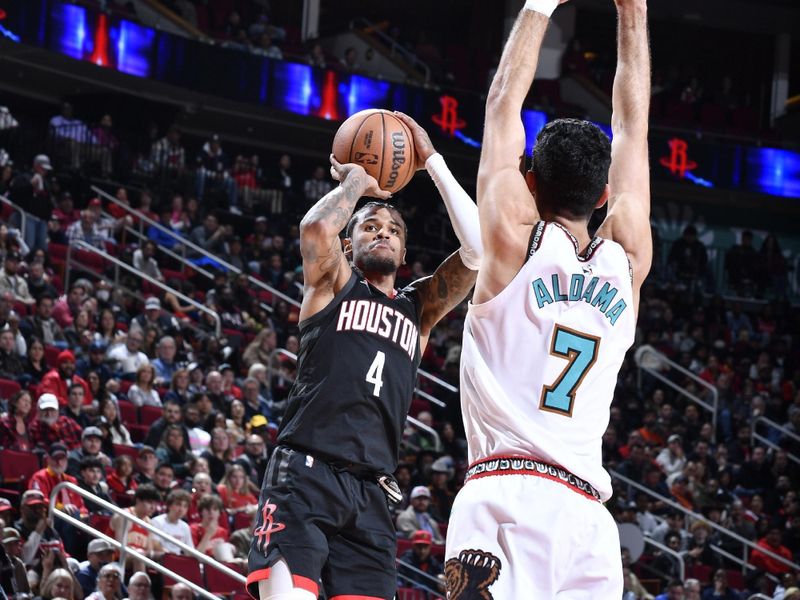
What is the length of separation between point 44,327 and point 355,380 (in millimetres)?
8163

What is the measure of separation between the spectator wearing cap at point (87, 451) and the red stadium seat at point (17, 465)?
0.96 feet

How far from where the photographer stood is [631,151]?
11.7 feet

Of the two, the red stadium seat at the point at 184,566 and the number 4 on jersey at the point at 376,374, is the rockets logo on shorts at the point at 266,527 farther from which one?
the red stadium seat at the point at 184,566

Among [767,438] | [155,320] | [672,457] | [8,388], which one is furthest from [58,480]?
[767,438]

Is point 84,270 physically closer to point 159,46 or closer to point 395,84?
point 159,46

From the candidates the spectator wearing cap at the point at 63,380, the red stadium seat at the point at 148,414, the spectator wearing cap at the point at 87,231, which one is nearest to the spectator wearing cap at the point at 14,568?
the spectator wearing cap at the point at 63,380

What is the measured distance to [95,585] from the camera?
890cm

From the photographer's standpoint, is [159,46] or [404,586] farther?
[159,46]

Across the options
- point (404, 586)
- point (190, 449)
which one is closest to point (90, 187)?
point (190, 449)

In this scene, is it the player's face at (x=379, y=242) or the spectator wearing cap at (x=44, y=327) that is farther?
the spectator wearing cap at (x=44, y=327)

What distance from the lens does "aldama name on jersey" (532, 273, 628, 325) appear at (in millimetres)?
3236

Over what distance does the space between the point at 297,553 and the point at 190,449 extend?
7029 millimetres

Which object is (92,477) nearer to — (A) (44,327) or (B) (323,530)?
(A) (44,327)

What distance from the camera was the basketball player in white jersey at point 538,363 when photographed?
3.13 meters
